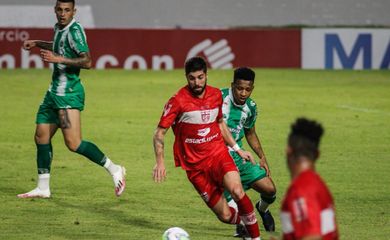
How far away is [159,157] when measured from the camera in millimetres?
9531

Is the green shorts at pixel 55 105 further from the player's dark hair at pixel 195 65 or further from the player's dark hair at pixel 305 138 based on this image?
the player's dark hair at pixel 305 138

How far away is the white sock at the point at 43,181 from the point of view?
40.5ft

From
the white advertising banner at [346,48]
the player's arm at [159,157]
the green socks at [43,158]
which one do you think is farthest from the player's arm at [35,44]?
the white advertising banner at [346,48]

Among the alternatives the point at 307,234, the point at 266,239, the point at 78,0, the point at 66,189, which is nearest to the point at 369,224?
the point at 266,239

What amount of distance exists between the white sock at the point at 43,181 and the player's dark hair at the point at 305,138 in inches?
254

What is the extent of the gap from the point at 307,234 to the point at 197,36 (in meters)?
26.1

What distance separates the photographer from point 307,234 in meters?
5.96

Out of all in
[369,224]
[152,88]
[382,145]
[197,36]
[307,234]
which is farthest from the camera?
[197,36]

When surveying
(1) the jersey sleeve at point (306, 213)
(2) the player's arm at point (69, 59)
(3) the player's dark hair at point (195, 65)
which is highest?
(2) the player's arm at point (69, 59)

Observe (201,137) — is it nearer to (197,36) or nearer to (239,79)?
(239,79)

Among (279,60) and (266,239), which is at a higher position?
(279,60)

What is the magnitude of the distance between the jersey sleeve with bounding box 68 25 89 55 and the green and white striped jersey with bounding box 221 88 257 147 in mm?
1998

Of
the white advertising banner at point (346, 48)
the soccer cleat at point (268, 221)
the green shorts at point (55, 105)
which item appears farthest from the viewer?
the white advertising banner at point (346, 48)

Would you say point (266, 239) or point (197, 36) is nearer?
point (266, 239)
